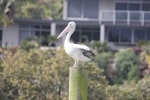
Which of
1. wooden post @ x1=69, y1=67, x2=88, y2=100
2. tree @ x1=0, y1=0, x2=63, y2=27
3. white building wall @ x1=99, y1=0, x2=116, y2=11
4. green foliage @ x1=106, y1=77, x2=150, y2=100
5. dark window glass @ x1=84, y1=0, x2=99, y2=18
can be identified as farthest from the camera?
white building wall @ x1=99, y1=0, x2=116, y2=11

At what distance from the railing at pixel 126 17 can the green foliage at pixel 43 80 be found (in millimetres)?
33044

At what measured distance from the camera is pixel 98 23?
57.8 m

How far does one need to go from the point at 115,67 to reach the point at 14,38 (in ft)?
44.0

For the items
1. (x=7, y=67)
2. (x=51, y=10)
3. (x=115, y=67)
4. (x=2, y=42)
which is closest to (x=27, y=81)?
(x=7, y=67)

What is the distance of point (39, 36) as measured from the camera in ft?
190

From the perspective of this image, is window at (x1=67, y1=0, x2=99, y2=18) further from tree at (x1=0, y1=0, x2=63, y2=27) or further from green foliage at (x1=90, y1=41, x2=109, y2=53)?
green foliage at (x1=90, y1=41, x2=109, y2=53)

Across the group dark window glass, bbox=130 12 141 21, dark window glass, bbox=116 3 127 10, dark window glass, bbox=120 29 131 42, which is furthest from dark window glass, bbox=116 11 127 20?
dark window glass, bbox=116 3 127 10

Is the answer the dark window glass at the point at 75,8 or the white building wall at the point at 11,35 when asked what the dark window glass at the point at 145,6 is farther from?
the white building wall at the point at 11,35

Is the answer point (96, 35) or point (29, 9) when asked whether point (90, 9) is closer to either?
point (96, 35)

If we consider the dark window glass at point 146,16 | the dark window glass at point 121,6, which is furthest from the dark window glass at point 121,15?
the dark window glass at point 146,16

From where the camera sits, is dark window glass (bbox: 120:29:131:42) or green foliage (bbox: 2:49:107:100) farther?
dark window glass (bbox: 120:29:131:42)

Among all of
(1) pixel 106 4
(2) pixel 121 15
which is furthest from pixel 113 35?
(1) pixel 106 4

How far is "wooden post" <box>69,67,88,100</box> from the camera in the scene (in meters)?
14.3

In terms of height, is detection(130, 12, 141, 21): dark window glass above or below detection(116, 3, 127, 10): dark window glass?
below
